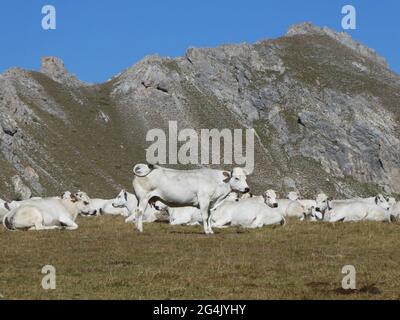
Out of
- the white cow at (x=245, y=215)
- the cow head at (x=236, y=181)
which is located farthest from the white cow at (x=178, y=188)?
the white cow at (x=245, y=215)

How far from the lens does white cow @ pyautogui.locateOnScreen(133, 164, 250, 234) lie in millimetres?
25578

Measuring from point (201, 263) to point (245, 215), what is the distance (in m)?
10.3

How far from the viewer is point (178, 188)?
83.9 feet

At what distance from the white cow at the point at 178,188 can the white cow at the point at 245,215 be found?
73.8 inches

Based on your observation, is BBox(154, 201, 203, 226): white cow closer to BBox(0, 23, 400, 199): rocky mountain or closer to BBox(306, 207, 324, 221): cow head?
BBox(306, 207, 324, 221): cow head

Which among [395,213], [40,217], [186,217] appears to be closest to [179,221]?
[186,217]

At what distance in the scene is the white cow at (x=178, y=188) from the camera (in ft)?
83.9

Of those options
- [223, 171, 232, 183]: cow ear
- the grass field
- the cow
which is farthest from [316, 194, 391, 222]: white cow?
[223, 171, 232, 183]: cow ear

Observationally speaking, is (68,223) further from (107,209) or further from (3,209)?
(107,209)

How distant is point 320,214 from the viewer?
3494 cm

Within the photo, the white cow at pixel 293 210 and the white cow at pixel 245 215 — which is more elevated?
the white cow at pixel 293 210

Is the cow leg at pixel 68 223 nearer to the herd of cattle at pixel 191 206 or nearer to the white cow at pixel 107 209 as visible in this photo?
the herd of cattle at pixel 191 206

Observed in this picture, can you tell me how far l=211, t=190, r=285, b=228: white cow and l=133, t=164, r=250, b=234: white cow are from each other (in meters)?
1.87

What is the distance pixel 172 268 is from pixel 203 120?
17472cm
